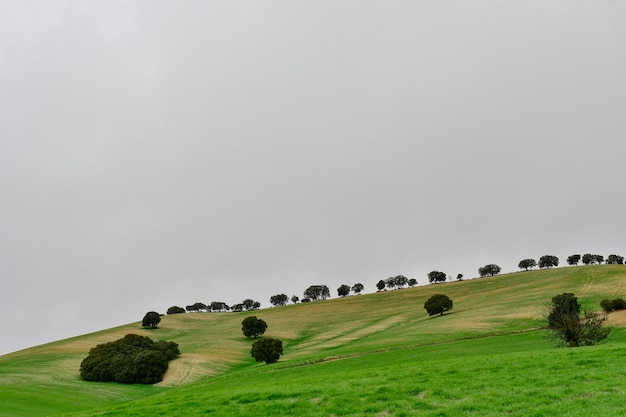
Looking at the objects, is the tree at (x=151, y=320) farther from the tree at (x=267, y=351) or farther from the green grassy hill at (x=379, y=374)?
Answer: the tree at (x=267, y=351)

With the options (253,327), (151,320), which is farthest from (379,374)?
(151,320)

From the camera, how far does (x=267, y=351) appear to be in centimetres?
6562

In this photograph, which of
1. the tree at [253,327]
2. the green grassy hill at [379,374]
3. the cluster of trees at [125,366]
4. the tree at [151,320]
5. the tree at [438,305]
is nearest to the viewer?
the green grassy hill at [379,374]

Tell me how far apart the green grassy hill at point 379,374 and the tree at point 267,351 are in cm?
193

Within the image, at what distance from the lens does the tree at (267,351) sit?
65.1 meters

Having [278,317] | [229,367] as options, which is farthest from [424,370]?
[278,317]

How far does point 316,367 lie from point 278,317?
9859cm

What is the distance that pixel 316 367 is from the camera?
46312 mm

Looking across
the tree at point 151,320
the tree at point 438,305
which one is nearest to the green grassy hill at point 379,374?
the tree at point 151,320

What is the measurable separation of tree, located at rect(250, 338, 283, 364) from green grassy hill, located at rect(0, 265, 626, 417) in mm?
1934

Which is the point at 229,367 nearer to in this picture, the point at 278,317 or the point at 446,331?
the point at 446,331

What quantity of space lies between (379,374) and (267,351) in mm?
41027

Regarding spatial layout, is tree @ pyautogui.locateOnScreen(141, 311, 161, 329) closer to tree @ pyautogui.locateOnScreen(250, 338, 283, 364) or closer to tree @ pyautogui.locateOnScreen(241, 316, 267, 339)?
tree @ pyautogui.locateOnScreen(241, 316, 267, 339)

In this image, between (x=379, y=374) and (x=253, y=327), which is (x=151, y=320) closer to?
(x=253, y=327)
